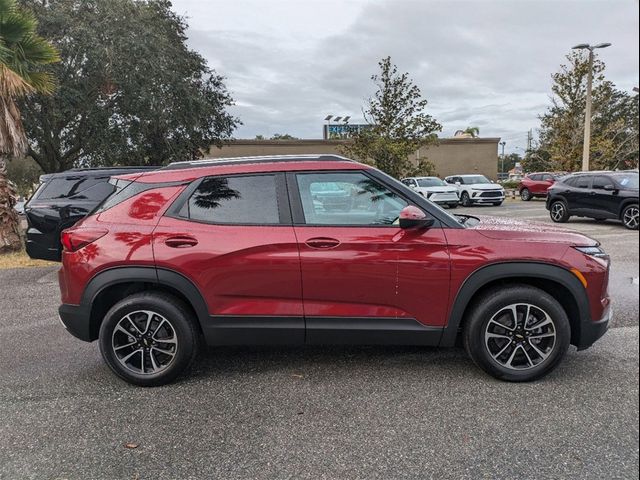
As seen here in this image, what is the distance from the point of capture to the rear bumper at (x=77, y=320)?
11.8ft

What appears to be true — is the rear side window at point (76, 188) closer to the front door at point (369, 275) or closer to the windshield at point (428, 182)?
the front door at point (369, 275)

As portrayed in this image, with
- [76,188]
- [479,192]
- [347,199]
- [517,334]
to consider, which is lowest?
[479,192]

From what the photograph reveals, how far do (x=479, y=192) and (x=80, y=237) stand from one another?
67.4 feet

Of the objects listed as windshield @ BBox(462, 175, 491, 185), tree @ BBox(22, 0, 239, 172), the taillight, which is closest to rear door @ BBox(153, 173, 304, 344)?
the taillight

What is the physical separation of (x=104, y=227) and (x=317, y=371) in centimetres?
204

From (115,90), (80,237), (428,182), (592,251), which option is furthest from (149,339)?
(428,182)

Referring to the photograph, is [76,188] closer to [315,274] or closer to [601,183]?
[315,274]

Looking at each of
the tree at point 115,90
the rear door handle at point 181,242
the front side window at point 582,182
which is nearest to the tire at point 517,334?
the rear door handle at point 181,242

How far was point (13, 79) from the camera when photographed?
9203 mm

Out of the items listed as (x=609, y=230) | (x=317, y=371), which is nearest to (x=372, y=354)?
(x=317, y=371)

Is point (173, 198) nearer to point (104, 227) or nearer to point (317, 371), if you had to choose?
point (104, 227)

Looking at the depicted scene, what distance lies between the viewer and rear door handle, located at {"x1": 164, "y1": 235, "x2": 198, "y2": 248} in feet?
11.4

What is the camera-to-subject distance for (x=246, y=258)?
343cm

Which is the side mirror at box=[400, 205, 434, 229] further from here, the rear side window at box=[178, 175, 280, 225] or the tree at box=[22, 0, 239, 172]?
the tree at box=[22, 0, 239, 172]
